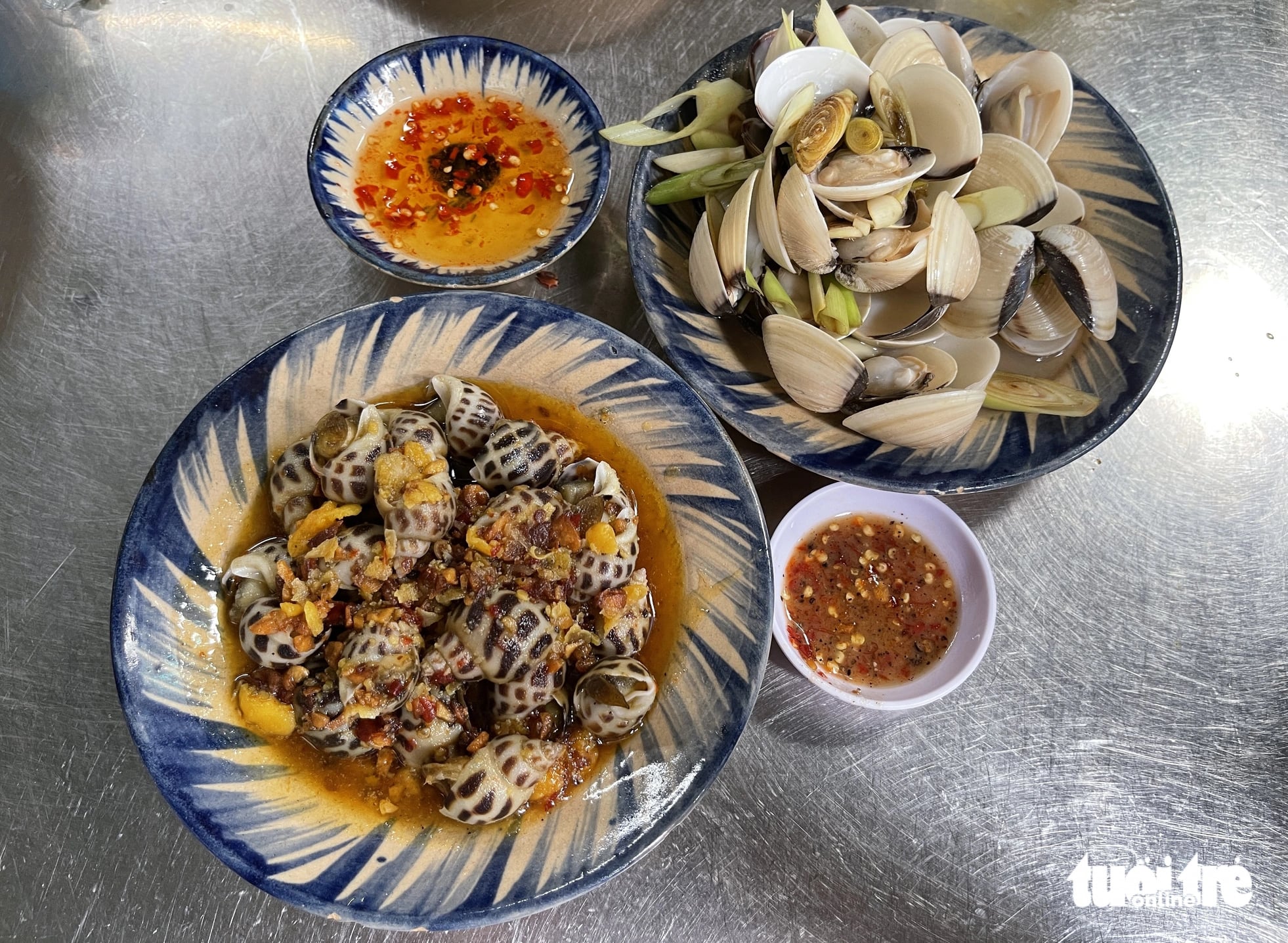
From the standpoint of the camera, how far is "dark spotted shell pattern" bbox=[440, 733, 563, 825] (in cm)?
138

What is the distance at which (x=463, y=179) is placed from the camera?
2.22m

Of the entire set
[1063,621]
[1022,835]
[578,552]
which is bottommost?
[1022,835]

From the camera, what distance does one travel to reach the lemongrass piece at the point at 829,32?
1.82 metres

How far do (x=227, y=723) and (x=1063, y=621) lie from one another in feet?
6.57

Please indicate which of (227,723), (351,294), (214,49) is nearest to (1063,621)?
(227,723)

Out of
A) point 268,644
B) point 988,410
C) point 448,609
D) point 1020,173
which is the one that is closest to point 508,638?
point 448,609

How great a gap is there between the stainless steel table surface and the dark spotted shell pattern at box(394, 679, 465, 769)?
622mm

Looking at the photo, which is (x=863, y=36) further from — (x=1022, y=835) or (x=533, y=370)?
(x=1022, y=835)

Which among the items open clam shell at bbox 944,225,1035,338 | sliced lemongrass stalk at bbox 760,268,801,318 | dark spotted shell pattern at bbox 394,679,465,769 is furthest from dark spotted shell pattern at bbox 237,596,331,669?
open clam shell at bbox 944,225,1035,338

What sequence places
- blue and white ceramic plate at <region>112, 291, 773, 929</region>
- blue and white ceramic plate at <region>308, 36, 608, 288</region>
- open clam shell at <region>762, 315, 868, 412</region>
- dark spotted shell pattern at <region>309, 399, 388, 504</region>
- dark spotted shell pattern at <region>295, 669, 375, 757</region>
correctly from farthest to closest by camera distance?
1. blue and white ceramic plate at <region>308, 36, 608, 288</region>
2. open clam shell at <region>762, 315, 868, 412</region>
3. dark spotted shell pattern at <region>309, 399, 388, 504</region>
4. dark spotted shell pattern at <region>295, 669, 375, 757</region>
5. blue and white ceramic plate at <region>112, 291, 773, 929</region>

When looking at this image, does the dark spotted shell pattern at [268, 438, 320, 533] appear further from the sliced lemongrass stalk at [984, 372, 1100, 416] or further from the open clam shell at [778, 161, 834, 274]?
the sliced lemongrass stalk at [984, 372, 1100, 416]

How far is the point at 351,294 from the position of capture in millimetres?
2248

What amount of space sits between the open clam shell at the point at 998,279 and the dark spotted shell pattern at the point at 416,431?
1228mm

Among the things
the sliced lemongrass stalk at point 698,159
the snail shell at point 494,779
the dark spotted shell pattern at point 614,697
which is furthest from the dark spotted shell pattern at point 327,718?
the sliced lemongrass stalk at point 698,159
